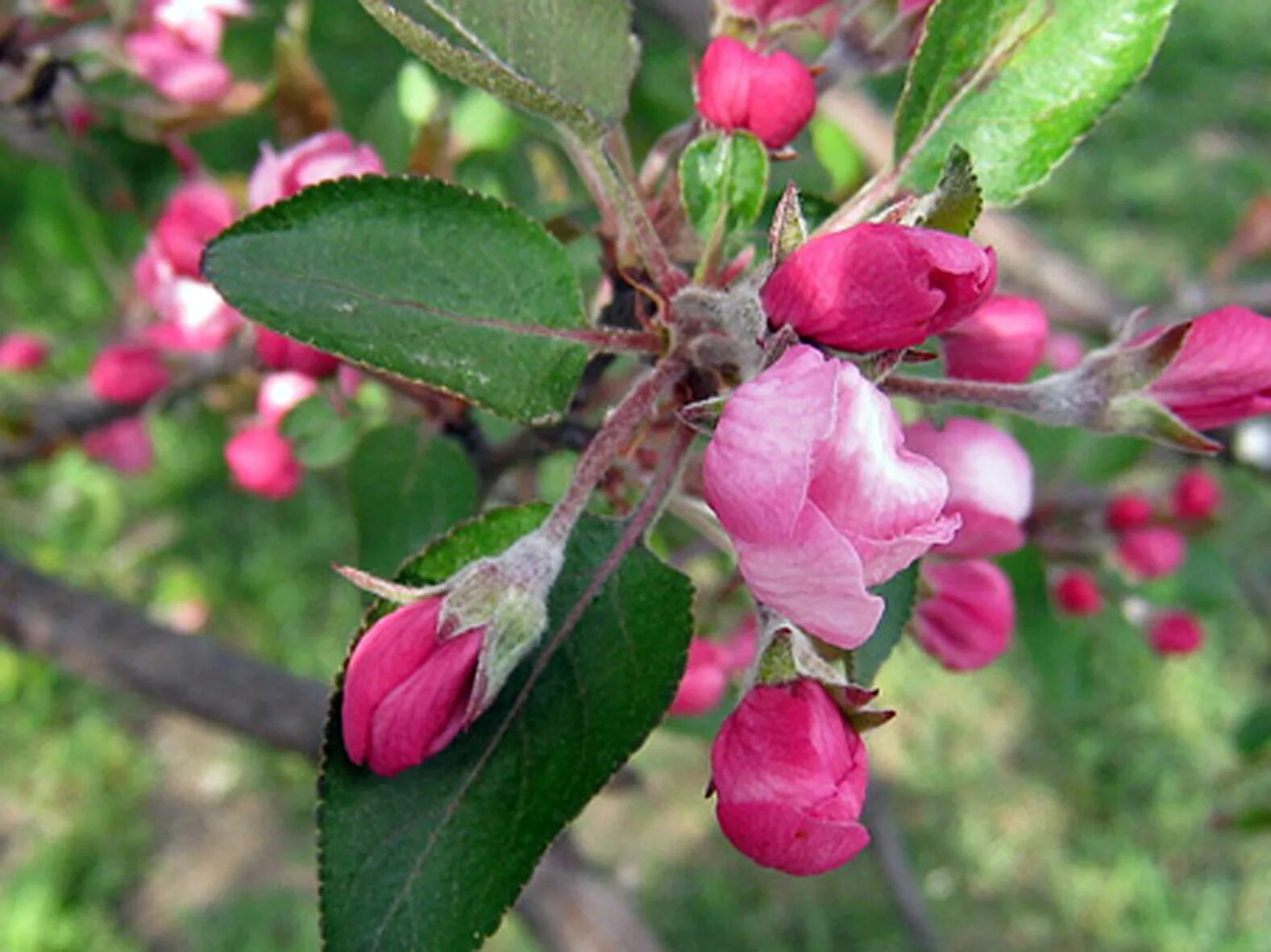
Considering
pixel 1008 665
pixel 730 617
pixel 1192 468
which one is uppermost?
pixel 1192 468

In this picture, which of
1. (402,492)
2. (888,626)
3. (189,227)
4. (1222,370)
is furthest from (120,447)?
(1222,370)

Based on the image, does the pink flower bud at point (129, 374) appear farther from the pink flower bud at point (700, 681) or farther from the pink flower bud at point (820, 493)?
the pink flower bud at point (820, 493)

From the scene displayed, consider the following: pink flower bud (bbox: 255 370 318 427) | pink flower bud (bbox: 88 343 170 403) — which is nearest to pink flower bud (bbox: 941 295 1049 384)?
pink flower bud (bbox: 255 370 318 427)

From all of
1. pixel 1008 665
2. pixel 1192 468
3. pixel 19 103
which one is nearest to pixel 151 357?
pixel 19 103

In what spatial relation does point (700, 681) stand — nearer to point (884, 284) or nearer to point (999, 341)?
point (999, 341)

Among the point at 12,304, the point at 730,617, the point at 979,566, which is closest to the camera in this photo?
the point at 979,566

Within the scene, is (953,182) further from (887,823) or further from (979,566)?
(887,823)

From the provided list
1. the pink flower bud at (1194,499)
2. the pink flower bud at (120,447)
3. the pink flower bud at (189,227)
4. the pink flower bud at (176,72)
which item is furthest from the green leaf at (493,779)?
the pink flower bud at (120,447)
